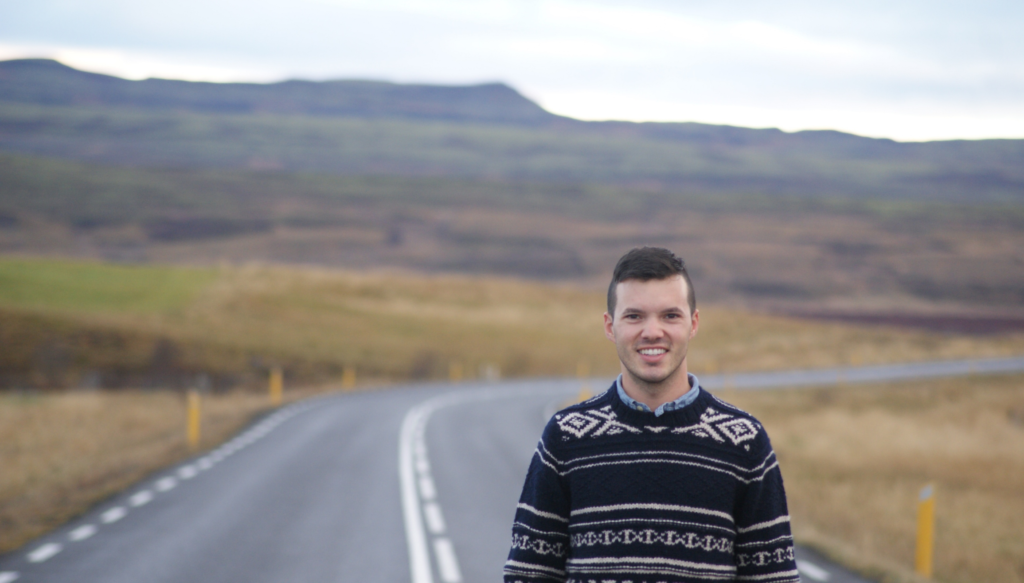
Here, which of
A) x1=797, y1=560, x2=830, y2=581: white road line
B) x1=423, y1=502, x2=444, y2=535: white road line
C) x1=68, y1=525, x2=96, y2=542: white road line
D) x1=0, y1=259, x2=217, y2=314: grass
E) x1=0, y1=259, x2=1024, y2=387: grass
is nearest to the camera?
x1=797, y1=560, x2=830, y2=581: white road line

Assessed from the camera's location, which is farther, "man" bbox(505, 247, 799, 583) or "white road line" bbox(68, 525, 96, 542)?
"white road line" bbox(68, 525, 96, 542)

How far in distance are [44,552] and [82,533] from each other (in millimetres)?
1075

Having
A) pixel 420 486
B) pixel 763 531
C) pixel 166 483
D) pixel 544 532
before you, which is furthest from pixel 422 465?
pixel 763 531

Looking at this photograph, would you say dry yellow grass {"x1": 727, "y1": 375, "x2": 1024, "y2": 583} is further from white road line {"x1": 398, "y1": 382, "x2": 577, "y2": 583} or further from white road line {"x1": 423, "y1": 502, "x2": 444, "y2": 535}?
white road line {"x1": 423, "y1": 502, "x2": 444, "y2": 535}

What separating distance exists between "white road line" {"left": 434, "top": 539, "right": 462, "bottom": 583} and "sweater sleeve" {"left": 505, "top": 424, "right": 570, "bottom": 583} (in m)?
6.65

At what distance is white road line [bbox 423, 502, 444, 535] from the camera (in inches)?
477

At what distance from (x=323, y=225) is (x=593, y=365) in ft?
420

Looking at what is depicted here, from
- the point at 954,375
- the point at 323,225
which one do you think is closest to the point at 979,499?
the point at 954,375

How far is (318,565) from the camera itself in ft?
32.0

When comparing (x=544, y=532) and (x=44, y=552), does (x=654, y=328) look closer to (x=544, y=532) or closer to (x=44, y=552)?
(x=544, y=532)

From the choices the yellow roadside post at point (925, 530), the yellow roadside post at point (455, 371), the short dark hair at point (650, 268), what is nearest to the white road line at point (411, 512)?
the yellow roadside post at point (925, 530)

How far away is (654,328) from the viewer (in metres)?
3.05

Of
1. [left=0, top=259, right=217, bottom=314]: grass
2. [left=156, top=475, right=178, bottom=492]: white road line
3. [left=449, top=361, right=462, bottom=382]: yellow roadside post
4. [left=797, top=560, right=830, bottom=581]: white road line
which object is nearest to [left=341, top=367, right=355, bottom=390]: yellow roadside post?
[left=449, top=361, right=462, bottom=382]: yellow roadside post

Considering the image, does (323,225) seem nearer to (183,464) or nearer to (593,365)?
(593,365)
